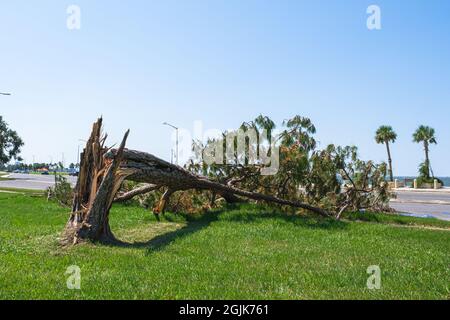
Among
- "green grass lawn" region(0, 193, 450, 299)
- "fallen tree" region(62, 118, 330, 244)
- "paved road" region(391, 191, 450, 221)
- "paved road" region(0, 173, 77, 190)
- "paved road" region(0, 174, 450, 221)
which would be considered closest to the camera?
"green grass lawn" region(0, 193, 450, 299)

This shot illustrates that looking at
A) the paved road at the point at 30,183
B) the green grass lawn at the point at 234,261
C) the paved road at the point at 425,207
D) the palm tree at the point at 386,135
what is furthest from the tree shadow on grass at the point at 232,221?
the palm tree at the point at 386,135

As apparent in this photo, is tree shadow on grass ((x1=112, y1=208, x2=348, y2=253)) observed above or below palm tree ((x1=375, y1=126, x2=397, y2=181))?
Answer: below

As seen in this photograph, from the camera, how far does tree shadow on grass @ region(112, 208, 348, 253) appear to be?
426 inches

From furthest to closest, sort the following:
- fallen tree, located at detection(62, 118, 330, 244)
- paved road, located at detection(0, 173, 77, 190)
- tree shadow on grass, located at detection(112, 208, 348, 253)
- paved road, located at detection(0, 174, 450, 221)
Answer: paved road, located at detection(0, 173, 77, 190) → paved road, located at detection(0, 174, 450, 221) → tree shadow on grass, located at detection(112, 208, 348, 253) → fallen tree, located at detection(62, 118, 330, 244)

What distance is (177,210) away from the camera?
1661cm

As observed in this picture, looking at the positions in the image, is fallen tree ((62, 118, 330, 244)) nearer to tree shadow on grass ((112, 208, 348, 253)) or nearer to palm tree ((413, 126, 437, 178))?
tree shadow on grass ((112, 208, 348, 253))

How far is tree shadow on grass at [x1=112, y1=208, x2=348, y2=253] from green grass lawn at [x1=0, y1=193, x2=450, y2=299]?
0.12ft

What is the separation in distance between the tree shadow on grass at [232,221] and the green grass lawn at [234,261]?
4 cm

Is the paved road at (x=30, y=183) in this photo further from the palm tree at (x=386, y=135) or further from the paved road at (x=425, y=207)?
the palm tree at (x=386, y=135)

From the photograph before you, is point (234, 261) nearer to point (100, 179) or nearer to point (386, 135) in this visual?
point (100, 179)

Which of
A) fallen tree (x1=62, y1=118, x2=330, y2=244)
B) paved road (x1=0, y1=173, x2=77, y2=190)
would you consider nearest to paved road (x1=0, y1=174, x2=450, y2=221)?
paved road (x1=0, y1=173, x2=77, y2=190)
